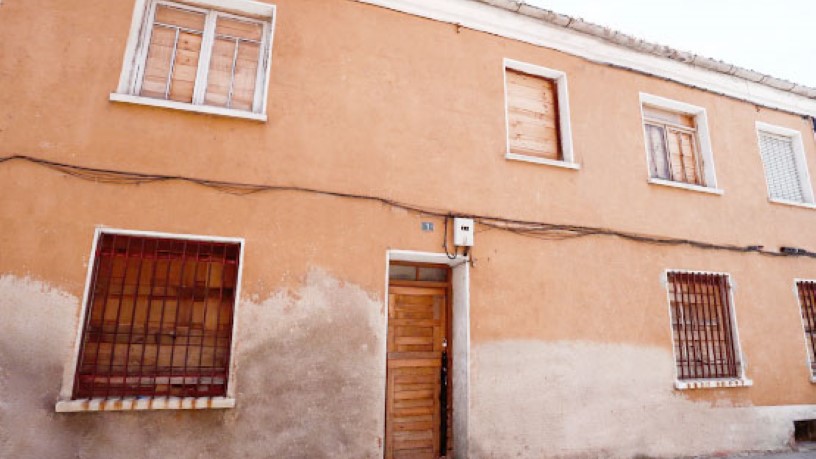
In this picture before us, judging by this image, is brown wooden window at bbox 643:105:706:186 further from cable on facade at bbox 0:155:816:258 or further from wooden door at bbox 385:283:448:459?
wooden door at bbox 385:283:448:459

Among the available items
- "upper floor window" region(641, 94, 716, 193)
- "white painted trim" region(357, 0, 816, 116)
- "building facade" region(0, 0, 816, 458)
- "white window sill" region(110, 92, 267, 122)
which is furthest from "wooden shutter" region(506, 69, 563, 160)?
"white window sill" region(110, 92, 267, 122)

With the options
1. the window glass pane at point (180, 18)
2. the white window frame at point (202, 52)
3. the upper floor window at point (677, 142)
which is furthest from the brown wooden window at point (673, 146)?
the window glass pane at point (180, 18)

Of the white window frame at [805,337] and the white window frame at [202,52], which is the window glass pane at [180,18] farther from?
the white window frame at [805,337]

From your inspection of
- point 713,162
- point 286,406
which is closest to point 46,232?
point 286,406

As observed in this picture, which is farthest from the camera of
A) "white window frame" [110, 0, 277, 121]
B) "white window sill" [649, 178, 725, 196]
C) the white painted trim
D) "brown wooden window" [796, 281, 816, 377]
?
"brown wooden window" [796, 281, 816, 377]

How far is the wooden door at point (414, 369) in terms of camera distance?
5188mm

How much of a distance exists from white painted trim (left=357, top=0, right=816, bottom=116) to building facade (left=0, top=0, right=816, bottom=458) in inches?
1.9

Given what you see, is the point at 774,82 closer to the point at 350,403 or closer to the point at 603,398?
the point at 603,398

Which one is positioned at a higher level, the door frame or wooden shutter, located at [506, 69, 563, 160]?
wooden shutter, located at [506, 69, 563, 160]

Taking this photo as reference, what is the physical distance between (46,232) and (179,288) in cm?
123

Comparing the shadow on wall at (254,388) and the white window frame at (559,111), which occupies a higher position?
the white window frame at (559,111)

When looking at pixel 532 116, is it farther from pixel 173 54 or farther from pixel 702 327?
pixel 173 54

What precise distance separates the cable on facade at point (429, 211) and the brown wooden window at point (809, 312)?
53cm

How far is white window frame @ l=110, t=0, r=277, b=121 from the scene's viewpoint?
15.3ft
